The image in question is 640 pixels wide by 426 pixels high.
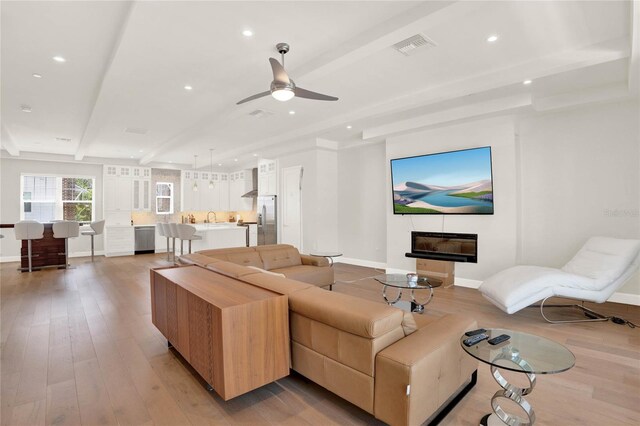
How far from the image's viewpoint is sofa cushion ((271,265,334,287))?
4449 millimetres

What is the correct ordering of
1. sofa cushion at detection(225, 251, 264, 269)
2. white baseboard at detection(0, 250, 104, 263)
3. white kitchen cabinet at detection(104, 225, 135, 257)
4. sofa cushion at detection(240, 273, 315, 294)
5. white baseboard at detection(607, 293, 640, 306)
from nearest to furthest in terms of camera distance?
1. sofa cushion at detection(240, 273, 315, 294)
2. white baseboard at detection(607, 293, 640, 306)
3. sofa cushion at detection(225, 251, 264, 269)
4. white baseboard at detection(0, 250, 104, 263)
5. white kitchen cabinet at detection(104, 225, 135, 257)

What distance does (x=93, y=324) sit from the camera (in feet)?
12.2

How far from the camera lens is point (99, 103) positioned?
4676 millimetres

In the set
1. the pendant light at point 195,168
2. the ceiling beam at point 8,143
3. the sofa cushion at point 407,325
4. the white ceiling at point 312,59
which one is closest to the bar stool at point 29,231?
the ceiling beam at point 8,143

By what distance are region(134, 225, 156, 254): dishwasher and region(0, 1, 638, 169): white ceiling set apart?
4322 millimetres

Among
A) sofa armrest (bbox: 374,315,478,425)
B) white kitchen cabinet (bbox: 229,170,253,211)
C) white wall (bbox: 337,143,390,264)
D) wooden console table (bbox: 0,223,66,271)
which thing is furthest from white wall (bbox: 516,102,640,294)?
wooden console table (bbox: 0,223,66,271)

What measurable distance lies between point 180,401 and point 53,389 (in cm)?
104

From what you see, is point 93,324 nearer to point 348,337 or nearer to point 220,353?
point 220,353

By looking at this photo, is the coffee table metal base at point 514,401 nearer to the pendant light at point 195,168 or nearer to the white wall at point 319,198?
the white wall at point 319,198

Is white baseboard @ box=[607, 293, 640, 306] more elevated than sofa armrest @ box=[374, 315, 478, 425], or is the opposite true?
sofa armrest @ box=[374, 315, 478, 425]

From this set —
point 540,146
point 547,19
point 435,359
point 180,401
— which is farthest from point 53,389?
point 540,146

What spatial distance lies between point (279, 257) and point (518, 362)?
142 inches

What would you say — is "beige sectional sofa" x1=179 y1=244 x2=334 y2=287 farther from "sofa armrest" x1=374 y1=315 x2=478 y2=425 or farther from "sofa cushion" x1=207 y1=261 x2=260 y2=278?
"sofa armrest" x1=374 y1=315 x2=478 y2=425

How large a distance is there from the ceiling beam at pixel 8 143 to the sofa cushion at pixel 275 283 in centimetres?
673
